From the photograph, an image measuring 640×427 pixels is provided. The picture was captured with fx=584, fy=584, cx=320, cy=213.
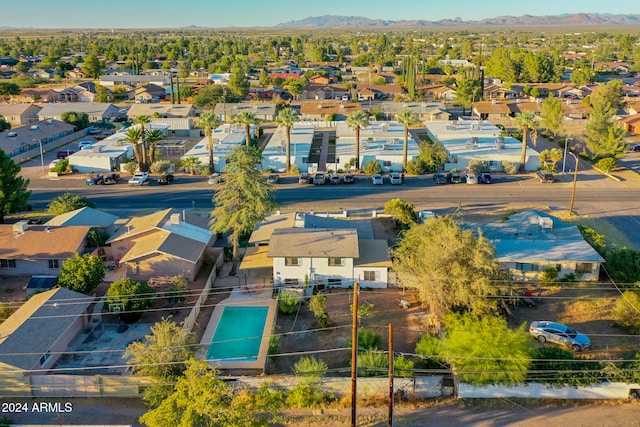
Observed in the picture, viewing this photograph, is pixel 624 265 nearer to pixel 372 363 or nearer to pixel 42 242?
pixel 372 363

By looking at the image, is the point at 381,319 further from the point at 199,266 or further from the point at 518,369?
the point at 199,266

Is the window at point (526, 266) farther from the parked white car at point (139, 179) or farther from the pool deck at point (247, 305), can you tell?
the parked white car at point (139, 179)

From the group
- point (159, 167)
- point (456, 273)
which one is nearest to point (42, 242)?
point (159, 167)

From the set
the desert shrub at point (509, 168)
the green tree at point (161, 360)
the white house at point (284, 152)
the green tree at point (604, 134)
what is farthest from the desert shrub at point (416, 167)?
the green tree at point (161, 360)

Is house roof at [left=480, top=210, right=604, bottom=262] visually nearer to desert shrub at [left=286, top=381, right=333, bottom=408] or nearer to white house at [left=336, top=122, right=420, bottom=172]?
desert shrub at [left=286, top=381, right=333, bottom=408]

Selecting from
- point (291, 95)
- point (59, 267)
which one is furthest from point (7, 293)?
point (291, 95)

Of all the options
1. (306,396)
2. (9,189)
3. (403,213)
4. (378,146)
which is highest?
(9,189)
